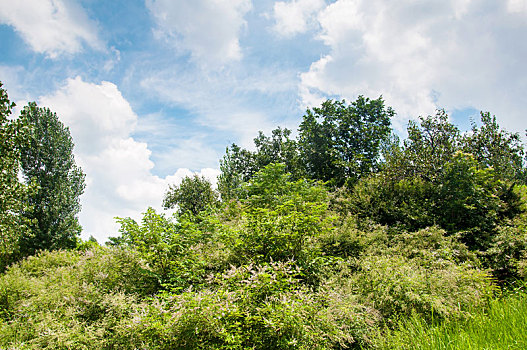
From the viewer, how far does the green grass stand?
3.47 meters

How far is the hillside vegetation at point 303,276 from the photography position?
Answer: 13.2 feet

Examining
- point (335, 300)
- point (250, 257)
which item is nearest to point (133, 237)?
point (250, 257)

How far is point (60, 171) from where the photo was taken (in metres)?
18.0

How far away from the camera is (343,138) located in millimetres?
20156

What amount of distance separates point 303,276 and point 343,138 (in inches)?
625

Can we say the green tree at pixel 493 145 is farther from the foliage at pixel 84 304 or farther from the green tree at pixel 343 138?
the foliage at pixel 84 304

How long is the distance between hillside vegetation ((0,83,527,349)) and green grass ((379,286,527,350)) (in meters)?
0.03

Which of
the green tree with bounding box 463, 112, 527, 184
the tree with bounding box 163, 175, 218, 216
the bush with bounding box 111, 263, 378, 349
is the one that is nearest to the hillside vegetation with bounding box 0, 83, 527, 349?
the bush with bounding box 111, 263, 378, 349

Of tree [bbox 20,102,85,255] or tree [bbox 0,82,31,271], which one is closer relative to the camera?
tree [bbox 0,82,31,271]

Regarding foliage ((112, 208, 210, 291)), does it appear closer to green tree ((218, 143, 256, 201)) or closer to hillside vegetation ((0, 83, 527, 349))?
hillside vegetation ((0, 83, 527, 349))

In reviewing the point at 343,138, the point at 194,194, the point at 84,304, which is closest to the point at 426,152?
the point at 343,138

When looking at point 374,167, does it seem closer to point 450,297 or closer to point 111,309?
point 450,297

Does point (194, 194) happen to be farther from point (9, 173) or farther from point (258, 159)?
point (9, 173)

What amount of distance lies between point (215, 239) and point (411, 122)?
12.0 m
